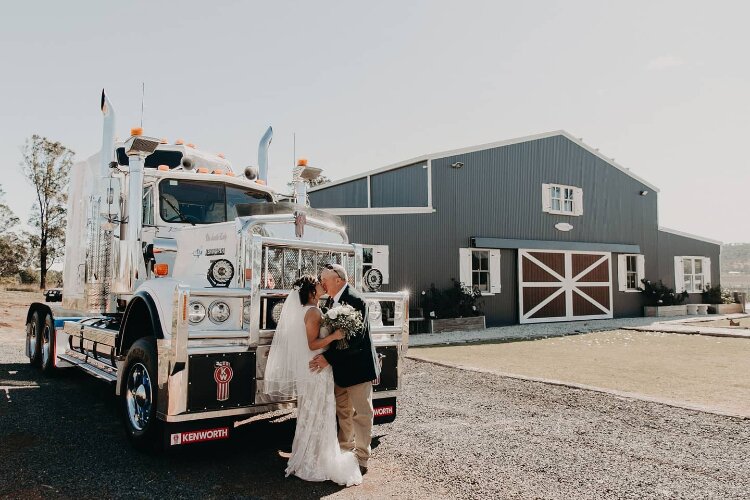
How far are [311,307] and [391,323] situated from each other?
148cm

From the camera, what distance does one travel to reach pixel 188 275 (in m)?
5.71

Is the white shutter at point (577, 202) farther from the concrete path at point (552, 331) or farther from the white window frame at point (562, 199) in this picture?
the concrete path at point (552, 331)

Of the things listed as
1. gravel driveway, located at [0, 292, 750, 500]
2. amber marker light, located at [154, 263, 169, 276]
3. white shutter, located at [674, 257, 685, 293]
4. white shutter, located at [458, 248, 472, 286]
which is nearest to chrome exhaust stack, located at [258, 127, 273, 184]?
amber marker light, located at [154, 263, 169, 276]

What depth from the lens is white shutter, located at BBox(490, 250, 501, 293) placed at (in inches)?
702

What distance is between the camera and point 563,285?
19453mm

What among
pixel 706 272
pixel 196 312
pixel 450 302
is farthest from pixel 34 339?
pixel 706 272

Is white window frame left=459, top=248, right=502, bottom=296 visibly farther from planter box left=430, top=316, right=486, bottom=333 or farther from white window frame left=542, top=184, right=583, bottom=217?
white window frame left=542, top=184, right=583, bottom=217

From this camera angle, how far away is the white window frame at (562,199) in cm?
1947

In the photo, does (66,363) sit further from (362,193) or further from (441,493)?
(362,193)

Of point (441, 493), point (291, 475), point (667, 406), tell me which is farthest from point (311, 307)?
point (667, 406)

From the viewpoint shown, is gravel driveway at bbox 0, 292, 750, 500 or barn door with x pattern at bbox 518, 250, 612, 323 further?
barn door with x pattern at bbox 518, 250, 612, 323

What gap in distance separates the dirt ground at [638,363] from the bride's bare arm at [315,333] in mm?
4863

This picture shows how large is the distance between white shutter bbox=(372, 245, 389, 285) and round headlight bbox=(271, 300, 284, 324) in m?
11.0

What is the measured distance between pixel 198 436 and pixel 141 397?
0.83 meters
